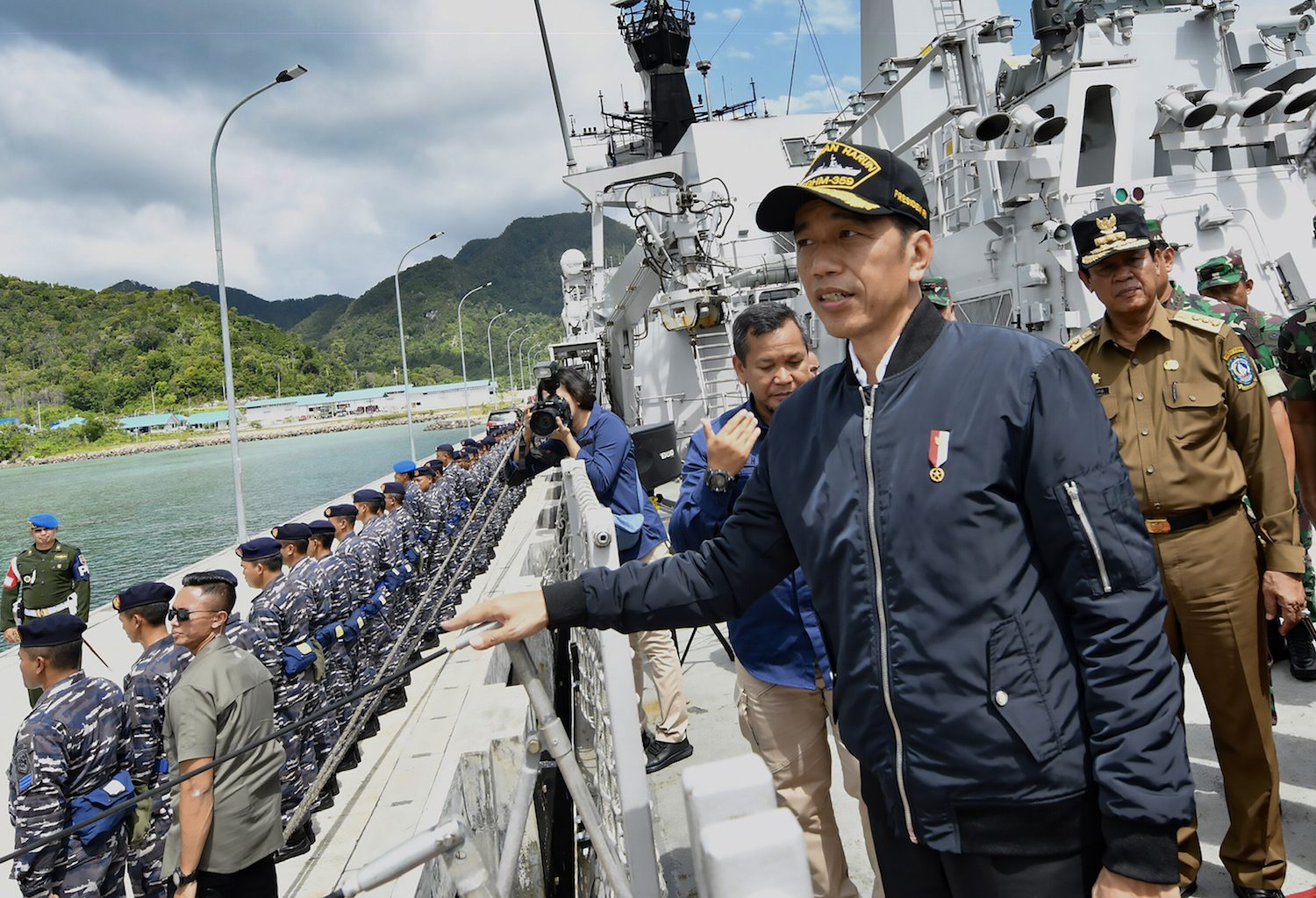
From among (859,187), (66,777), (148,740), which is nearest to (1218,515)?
(859,187)

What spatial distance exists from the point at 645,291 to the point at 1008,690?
37.7 ft

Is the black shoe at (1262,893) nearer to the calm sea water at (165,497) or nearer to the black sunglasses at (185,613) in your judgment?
the black sunglasses at (185,613)

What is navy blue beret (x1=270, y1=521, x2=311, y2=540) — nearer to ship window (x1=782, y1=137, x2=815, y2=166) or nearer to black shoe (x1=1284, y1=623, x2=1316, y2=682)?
black shoe (x1=1284, y1=623, x2=1316, y2=682)

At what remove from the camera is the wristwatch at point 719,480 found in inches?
94.4

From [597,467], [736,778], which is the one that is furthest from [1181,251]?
[736,778]

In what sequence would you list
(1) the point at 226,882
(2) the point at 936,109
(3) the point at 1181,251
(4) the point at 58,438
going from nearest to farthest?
(1) the point at 226,882
(3) the point at 1181,251
(2) the point at 936,109
(4) the point at 58,438

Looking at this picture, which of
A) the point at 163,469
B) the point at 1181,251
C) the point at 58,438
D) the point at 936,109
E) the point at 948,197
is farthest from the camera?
the point at 58,438

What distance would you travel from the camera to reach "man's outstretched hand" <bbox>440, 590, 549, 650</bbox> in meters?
1.55

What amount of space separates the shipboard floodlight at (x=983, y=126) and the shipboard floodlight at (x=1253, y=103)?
1.95 m

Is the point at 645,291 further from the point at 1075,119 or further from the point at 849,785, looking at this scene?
the point at 849,785

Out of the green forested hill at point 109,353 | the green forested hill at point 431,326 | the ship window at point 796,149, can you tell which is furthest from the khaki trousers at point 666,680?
the green forested hill at point 431,326

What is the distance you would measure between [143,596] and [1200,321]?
16.0ft

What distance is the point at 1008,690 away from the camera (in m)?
1.20

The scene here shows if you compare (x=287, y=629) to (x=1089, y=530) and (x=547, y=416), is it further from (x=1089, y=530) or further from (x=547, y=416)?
(x=1089, y=530)
